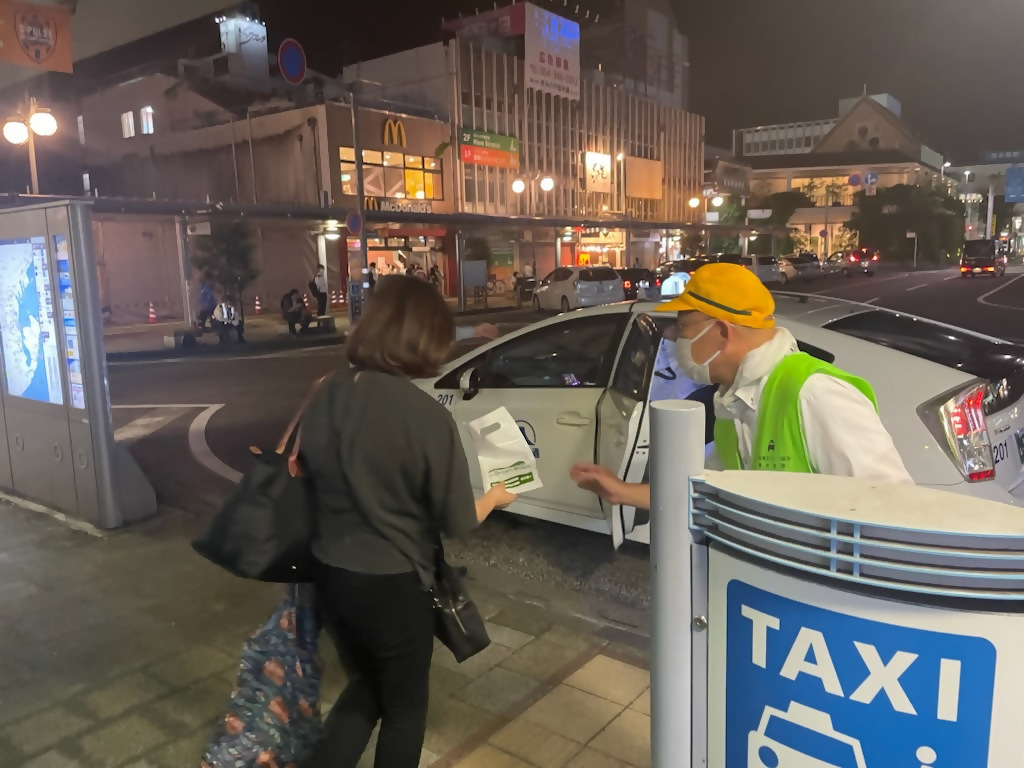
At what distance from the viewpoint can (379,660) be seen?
2369 mm

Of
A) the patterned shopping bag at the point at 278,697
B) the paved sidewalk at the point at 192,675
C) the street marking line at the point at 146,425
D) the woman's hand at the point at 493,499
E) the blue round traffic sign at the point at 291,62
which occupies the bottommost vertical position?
the paved sidewalk at the point at 192,675

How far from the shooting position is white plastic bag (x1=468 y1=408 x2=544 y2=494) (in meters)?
2.72

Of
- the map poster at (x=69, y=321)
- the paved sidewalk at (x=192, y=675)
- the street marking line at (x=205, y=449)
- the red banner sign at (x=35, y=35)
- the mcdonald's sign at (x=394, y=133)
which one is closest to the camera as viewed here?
the paved sidewalk at (x=192, y=675)

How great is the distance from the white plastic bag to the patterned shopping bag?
721 mm

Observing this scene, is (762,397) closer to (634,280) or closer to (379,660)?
(379,660)

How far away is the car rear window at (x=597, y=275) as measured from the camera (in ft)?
90.3

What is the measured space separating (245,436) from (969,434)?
757cm

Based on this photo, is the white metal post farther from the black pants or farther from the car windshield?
the black pants

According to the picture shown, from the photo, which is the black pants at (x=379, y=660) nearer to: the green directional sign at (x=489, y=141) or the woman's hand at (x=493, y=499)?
the woman's hand at (x=493, y=499)

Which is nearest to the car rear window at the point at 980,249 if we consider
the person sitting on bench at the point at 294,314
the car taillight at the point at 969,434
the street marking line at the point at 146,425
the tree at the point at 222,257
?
the person sitting on bench at the point at 294,314

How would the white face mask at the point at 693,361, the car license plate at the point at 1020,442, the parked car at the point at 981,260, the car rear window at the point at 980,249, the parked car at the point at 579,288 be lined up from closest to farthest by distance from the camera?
1. the white face mask at the point at 693,361
2. the car license plate at the point at 1020,442
3. the parked car at the point at 579,288
4. the parked car at the point at 981,260
5. the car rear window at the point at 980,249

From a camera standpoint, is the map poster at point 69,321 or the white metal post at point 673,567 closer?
the white metal post at point 673,567

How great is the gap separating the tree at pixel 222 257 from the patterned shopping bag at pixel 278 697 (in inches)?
874

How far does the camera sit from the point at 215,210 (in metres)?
21.6
